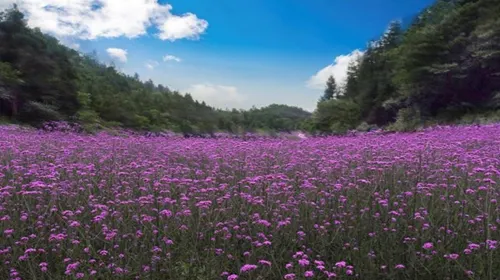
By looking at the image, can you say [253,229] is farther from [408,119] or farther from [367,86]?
[367,86]

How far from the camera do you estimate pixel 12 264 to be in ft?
11.7

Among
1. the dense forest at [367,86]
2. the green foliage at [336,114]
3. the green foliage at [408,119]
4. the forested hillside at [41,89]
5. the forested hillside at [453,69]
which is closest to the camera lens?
the forested hillside at [41,89]

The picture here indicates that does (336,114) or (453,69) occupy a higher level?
(453,69)

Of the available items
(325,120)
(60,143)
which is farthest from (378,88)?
(60,143)

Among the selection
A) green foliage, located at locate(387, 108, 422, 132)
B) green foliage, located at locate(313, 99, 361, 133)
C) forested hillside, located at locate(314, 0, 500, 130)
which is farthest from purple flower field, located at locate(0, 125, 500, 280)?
green foliage, located at locate(313, 99, 361, 133)

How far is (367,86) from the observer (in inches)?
2077

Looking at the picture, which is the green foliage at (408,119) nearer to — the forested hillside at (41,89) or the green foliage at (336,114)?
the forested hillside at (41,89)

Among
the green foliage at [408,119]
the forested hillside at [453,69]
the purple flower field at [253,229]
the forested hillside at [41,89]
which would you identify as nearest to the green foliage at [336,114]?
the forested hillside at [453,69]

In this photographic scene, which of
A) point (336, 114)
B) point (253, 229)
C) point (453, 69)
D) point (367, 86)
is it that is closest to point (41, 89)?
point (253, 229)

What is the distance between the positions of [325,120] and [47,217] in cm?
5085

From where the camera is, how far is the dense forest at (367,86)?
2369cm

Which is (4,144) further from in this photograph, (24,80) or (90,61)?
(90,61)

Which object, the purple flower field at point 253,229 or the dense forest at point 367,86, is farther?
the dense forest at point 367,86

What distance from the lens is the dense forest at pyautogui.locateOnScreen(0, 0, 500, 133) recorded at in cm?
2369
